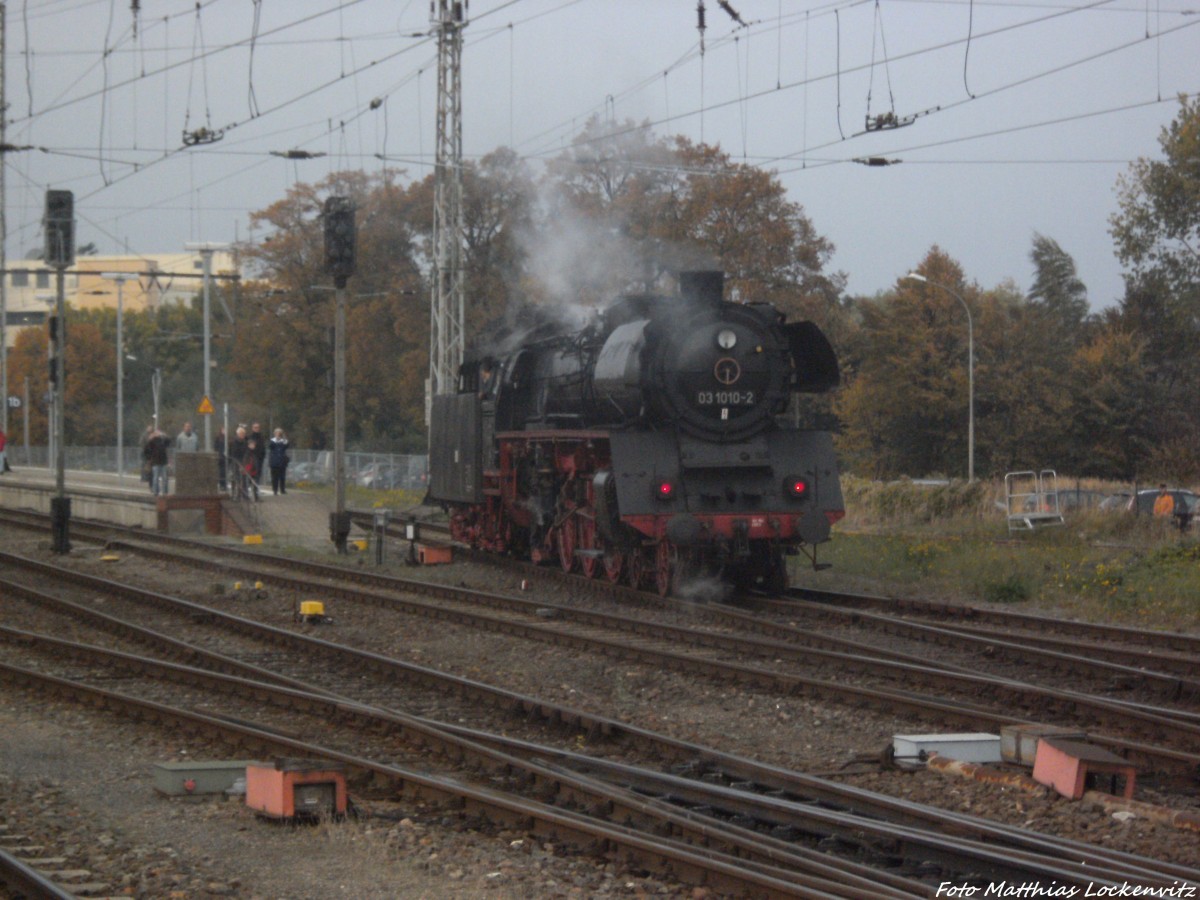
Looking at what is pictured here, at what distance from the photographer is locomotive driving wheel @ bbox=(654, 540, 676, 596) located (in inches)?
609

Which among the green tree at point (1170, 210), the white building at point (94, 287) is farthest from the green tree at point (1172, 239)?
the white building at point (94, 287)

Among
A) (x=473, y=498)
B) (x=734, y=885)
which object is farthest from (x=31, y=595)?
(x=734, y=885)

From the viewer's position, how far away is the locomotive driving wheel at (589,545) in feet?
54.9

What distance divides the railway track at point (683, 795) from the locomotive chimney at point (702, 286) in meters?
6.92

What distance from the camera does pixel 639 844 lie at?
237 inches

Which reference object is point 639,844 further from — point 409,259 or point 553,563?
point 409,259

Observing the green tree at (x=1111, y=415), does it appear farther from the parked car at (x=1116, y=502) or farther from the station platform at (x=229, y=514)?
the station platform at (x=229, y=514)

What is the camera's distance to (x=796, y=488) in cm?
1513

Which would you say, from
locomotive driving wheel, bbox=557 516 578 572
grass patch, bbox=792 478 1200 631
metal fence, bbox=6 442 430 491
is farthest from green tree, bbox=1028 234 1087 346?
locomotive driving wheel, bbox=557 516 578 572

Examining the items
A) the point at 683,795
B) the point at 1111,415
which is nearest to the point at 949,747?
the point at 683,795

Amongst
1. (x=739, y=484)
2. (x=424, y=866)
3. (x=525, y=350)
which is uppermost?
(x=525, y=350)

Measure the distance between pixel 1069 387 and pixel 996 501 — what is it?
21981 millimetres

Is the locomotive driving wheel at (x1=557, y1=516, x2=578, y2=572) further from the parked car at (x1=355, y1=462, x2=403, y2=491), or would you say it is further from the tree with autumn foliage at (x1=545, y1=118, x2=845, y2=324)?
the parked car at (x1=355, y1=462, x2=403, y2=491)

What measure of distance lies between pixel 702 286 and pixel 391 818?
9.47 metres
